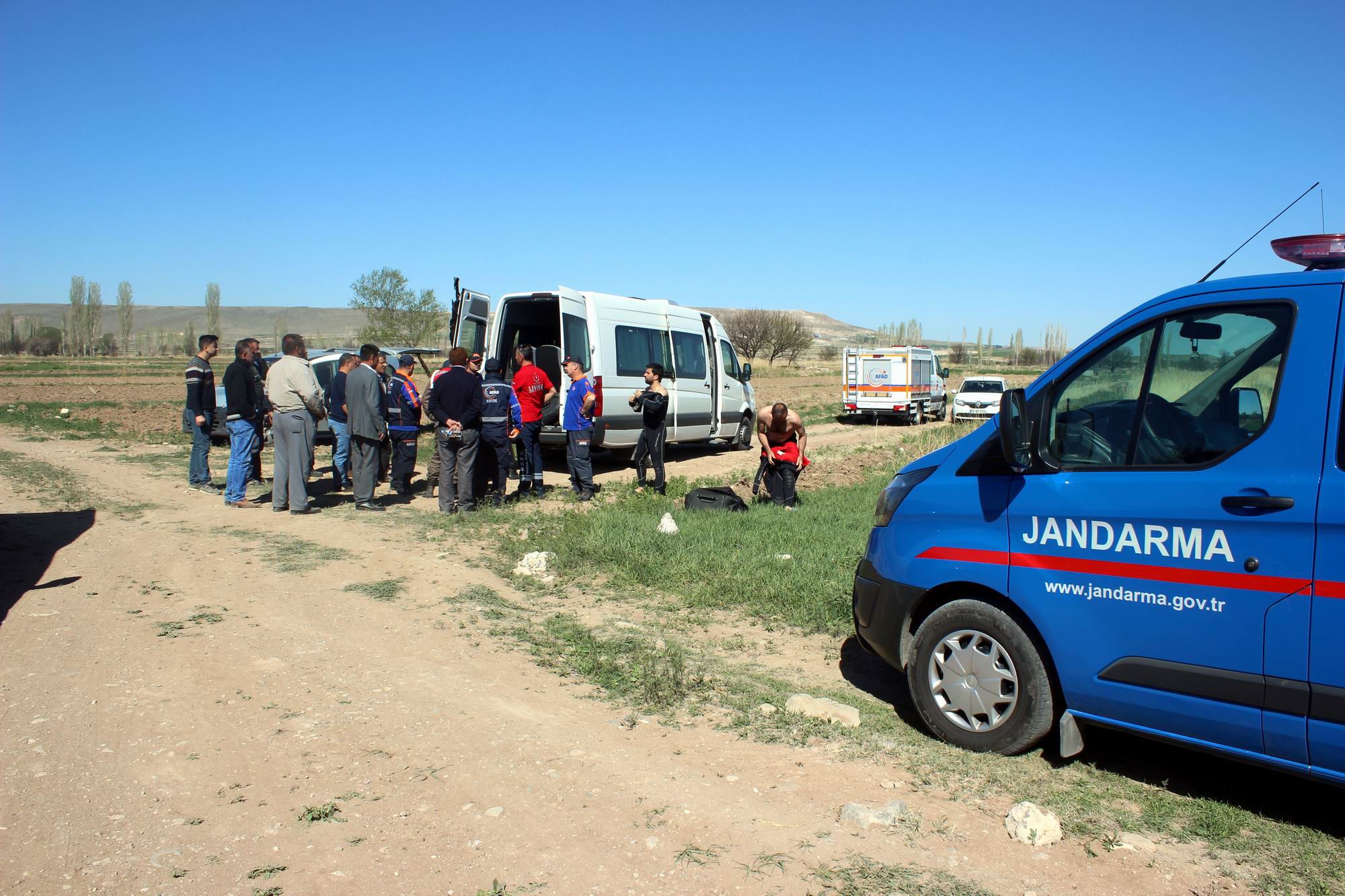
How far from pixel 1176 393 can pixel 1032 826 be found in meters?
1.81

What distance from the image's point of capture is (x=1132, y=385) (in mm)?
3908

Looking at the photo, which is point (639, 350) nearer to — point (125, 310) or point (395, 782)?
point (395, 782)

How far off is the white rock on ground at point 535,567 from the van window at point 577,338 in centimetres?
534

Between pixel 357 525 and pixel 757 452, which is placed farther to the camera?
pixel 757 452

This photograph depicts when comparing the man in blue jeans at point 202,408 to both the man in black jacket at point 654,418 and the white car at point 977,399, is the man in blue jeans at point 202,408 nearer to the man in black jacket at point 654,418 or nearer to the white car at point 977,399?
the man in black jacket at point 654,418

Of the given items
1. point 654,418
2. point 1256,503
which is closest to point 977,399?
point 654,418

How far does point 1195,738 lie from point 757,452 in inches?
546

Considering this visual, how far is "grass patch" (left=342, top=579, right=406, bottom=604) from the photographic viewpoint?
6.96 metres

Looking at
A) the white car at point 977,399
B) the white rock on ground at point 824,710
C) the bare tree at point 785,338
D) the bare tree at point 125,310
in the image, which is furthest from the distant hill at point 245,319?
the white rock on ground at point 824,710

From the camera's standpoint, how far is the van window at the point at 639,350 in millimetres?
13555

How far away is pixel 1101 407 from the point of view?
13.0 ft

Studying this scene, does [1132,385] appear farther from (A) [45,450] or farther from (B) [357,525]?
(A) [45,450]

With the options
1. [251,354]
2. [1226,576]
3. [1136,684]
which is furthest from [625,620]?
[251,354]

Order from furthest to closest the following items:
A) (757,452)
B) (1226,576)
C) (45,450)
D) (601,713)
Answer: (757,452)
(45,450)
(601,713)
(1226,576)
